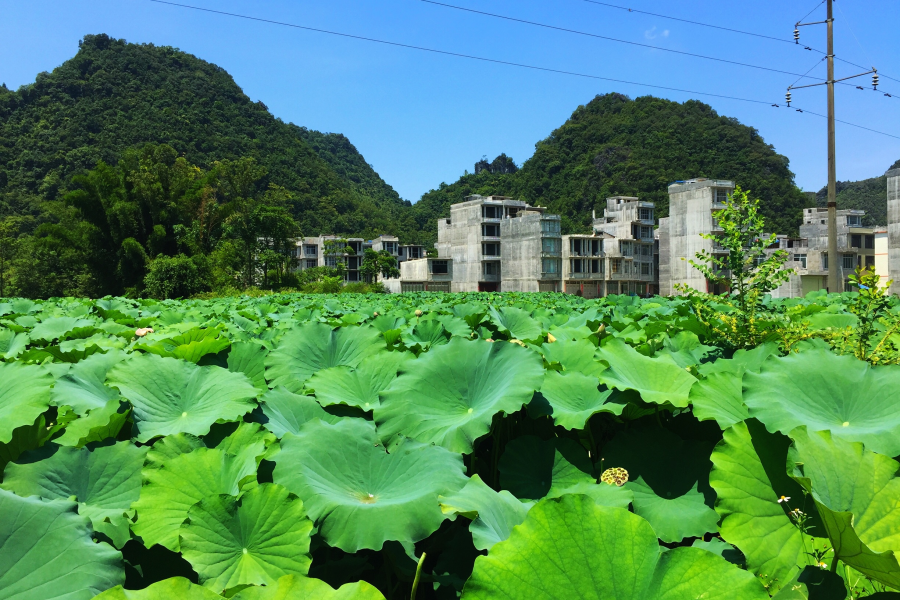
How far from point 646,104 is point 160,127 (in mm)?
64485

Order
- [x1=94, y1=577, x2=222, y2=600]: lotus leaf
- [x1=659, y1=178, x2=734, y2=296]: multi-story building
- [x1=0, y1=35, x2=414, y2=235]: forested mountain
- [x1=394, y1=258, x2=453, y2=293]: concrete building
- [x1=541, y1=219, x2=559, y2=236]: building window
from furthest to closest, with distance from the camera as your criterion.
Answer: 1. [x1=0, y1=35, x2=414, y2=235]: forested mountain
2. [x1=394, y1=258, x2=453, y2=293]: concrete building
3. [x1=541, y1=219, x2=559, y2=236]: building window
4. [x1=659, y1=178, x2=734, y2=296]: multi-story building
5. [x1=94, y1=577, x2=222, y2=600]: lotus leaf

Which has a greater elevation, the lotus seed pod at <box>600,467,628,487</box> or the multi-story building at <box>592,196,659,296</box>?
the multi-story building at <box>592,196,659,296</box>

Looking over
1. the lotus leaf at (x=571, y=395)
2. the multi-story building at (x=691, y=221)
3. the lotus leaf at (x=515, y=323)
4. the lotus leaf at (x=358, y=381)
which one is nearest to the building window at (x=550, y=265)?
the multi-story building at (x=691, y=221)

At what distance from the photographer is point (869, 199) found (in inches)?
2539

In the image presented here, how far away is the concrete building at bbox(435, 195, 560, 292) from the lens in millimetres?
45844

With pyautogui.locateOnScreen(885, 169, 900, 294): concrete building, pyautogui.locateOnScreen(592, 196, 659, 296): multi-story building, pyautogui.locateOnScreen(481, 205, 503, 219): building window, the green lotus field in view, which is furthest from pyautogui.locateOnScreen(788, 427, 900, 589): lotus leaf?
pyautogui.locateOnScreen(592, 196, 659, 296): multi-story building

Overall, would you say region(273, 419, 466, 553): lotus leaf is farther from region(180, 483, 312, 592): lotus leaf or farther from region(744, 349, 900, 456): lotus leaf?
region(744, 349, 900, 456): lotus leaf

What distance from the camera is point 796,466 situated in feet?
3.21

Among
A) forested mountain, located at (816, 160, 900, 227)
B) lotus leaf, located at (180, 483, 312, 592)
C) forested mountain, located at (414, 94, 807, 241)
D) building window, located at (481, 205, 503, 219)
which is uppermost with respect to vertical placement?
forested mountain, located at (414, 94, 807, 241)

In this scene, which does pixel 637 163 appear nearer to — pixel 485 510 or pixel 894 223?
pixel 894 223

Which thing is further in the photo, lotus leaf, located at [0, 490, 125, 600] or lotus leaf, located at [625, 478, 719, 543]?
lotus leaf, located at [625, 478, 719, 543]

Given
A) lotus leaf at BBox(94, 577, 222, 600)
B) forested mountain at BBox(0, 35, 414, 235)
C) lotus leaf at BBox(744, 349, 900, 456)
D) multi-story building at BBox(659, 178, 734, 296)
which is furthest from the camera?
forested mountain at BBox(0, 35, 414, 235)

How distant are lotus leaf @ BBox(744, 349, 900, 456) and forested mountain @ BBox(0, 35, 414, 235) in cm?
5978

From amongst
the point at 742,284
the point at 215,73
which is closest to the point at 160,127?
the point at 215,73
